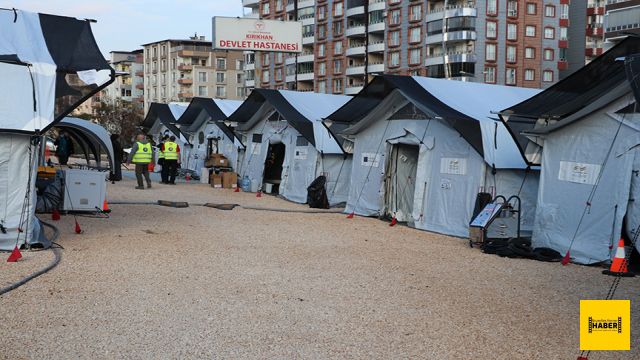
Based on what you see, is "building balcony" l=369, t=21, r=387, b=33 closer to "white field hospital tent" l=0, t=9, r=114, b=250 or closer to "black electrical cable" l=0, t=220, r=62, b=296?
"white field hospital tent" l=0, t=9, r=114, b=250

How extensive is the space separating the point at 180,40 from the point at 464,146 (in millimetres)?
98544

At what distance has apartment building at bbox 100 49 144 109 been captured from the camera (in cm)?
12088

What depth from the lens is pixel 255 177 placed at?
24922 mm

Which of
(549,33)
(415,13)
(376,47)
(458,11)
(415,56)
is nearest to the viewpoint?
(458,11)

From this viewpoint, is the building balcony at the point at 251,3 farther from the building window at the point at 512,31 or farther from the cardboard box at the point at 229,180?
the cardboard box at the point at 229,180

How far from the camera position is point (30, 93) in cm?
1100

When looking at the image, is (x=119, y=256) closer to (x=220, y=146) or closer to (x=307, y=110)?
(x=307, y=110)

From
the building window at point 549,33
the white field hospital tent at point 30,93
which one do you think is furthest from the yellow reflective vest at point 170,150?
the building window at point 549,33

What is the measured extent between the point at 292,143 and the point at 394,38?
51.7 meters

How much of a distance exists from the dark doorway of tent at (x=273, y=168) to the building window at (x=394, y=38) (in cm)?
4737

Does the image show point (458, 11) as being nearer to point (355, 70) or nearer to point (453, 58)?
point (453, 58)

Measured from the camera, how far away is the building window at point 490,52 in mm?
66250

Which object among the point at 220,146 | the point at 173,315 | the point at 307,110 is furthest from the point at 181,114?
the point at 173,315

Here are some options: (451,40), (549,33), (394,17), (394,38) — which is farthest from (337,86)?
(549,33)
